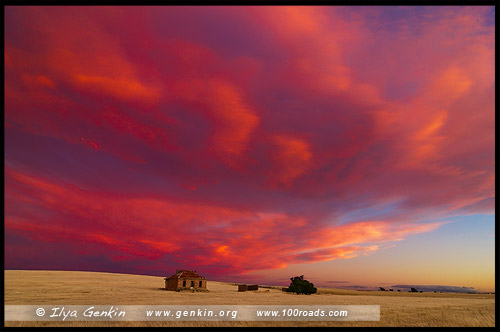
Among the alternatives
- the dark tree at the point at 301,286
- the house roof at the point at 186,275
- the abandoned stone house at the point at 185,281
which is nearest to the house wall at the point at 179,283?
the abandoned stone house at the point at 185,281

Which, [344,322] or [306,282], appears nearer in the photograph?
[344,322]

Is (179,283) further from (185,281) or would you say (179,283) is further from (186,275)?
(186,275)

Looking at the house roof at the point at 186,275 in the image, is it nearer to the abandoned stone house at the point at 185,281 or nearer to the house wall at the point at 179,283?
the abandoned stone house at the point at 185,281

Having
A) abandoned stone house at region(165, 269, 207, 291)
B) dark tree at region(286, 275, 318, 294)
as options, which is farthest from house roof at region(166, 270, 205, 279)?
dark tree at region(286, 275, 318, 294)

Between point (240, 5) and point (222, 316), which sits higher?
point (240, 5)

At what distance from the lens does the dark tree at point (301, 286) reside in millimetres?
70188

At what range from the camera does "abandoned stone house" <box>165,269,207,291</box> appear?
64938 mm

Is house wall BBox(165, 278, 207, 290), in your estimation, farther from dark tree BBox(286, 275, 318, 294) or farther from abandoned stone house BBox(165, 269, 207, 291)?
dark tree BBox(286, 275, 318, 294)

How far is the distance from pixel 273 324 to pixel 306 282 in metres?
52.7

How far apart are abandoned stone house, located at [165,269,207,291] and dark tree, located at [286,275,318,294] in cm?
1814
